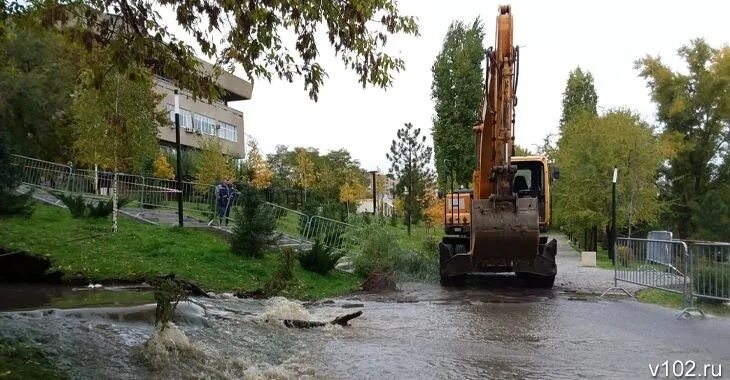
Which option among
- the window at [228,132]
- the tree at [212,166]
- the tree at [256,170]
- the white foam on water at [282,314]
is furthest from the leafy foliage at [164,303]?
the window at [228,132]

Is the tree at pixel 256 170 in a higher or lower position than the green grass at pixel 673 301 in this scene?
higher

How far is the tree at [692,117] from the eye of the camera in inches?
1742

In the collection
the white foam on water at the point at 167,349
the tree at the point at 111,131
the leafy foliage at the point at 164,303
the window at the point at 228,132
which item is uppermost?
the window at the point at 228,132

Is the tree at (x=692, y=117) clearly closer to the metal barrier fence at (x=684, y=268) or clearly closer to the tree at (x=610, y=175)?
the tree at (x=610, y=175)

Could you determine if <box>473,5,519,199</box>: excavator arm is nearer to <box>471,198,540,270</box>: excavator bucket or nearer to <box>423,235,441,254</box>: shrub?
<box>471,198,540,270</box>: excavator bucket

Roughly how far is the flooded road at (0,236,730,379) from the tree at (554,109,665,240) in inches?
933

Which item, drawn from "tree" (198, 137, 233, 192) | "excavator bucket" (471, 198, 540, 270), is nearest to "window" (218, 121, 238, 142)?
"tree" (198, 137, 233, 192)

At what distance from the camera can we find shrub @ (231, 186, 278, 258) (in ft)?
49.9

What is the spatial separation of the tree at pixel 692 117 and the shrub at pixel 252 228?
37.4 metres

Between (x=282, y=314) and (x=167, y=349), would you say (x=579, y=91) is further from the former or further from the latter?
(x=167, y=349)

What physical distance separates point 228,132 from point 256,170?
70.2 feet

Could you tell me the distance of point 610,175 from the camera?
3334 centimetres

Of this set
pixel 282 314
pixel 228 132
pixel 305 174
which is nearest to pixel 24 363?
pixel 282 314

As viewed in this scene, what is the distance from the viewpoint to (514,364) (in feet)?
22.4
